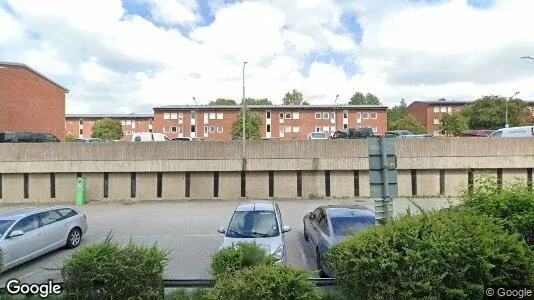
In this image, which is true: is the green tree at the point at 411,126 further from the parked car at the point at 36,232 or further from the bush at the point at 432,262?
the bush at the point at 432,262

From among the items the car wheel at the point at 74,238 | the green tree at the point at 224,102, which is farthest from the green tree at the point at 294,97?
the car wheel at the point at 74,238

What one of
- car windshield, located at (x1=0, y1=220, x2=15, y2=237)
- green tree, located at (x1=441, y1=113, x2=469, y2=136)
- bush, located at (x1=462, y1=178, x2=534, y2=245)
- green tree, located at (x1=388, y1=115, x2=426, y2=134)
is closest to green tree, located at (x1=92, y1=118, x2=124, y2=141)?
green tree, located at (x1=388, y1=115, x2=426, y2=134)

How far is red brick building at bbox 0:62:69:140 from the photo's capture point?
125ft

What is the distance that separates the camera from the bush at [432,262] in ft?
15.1

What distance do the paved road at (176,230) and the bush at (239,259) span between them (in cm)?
143

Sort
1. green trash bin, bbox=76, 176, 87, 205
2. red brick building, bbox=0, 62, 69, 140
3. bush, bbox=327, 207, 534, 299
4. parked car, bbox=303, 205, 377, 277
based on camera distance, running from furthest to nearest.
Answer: red brick building, bbox=0, 62, 69, 140
green trash bin, bbox=76, 176, 87, 205
parked car, bbox=303, 205, 377, 277
bush, bbox=327, 207, 534, 299

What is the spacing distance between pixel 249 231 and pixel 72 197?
627 inches

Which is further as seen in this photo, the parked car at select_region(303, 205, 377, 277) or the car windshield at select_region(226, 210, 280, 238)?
the car windshield at select_region(226, 210, 280, 238)

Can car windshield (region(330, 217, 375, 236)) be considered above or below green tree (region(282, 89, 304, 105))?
below

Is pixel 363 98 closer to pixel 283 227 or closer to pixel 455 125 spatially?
pixel 455 125

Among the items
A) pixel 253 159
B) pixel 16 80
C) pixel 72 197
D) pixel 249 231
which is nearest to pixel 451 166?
pixel 253 159

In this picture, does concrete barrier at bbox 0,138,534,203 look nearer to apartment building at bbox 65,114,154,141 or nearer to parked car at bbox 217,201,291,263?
parked car at bbox 217,201,291,263

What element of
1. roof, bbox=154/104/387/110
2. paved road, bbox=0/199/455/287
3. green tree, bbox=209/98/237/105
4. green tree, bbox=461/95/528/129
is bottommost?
paved road, bbox=0/199/455/287

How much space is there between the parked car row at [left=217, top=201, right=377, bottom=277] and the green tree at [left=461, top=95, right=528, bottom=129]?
62.1 metres
